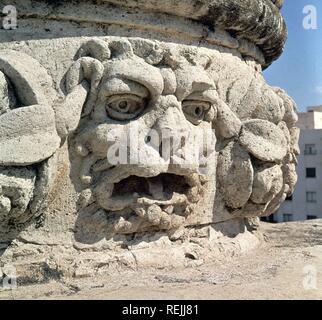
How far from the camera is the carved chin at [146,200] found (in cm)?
259

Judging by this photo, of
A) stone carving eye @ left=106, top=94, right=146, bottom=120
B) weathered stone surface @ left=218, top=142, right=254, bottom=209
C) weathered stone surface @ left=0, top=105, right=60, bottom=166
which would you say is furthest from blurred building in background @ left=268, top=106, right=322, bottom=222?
weathered stone surface @ left=0, top=105, right=60, bottom=166

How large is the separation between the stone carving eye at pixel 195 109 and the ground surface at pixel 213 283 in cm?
84

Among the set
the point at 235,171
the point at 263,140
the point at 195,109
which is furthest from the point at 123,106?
the point at 263,140

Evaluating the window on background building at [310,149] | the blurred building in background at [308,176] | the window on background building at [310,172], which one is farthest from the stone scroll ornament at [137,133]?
the window on background building at [310,172]

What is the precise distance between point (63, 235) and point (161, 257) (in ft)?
1.79

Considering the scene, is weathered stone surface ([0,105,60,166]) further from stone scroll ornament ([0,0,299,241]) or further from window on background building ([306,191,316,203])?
window on background building ([306,191,316,203])

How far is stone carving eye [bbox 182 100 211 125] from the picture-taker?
2789 mm

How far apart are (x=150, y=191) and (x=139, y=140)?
30cm

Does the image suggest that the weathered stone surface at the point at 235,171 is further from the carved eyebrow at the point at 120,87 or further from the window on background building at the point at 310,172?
the window on background building at the point at 310,172

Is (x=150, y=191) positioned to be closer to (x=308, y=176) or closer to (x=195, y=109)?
(x=195, y=109)

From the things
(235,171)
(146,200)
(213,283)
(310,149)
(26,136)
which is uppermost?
(310,149)

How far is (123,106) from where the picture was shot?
2584 mm

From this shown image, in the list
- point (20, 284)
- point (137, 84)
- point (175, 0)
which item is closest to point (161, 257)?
point (20, 284)

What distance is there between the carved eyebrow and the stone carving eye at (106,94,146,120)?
0.14 feet
